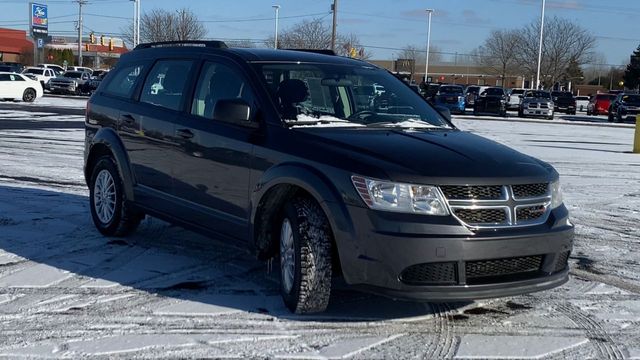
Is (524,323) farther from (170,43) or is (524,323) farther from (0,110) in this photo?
(0,110)

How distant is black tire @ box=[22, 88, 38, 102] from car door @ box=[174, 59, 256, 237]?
31221mm

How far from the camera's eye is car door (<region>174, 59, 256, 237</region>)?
5.47 metres

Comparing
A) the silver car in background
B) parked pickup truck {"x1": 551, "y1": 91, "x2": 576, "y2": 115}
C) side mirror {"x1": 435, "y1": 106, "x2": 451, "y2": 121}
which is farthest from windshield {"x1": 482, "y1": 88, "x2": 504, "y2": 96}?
side mirror {"x1": 435, "y1": 106, "x2": 451, "y2": 121}

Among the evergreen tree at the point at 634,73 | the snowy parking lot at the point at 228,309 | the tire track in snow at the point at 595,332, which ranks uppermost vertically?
the evergreen tree at the point at 634,73

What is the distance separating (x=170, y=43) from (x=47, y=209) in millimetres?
2831

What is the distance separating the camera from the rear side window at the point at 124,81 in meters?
7.09

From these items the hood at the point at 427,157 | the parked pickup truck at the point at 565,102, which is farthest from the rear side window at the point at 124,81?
the parked pickup truck at the point at 565,102

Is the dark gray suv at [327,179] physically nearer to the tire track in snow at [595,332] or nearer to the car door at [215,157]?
the car door at [215,157]

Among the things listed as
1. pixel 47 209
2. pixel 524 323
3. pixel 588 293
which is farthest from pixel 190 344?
pixel 47 209

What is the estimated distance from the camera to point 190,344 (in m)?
4.46

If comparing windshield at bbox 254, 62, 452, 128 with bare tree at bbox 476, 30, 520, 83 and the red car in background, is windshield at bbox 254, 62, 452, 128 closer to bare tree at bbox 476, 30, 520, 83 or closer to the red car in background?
the red car in background

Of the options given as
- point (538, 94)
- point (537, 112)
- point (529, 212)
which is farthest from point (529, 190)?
point (538, 94)

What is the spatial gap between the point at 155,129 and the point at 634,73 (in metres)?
82.1

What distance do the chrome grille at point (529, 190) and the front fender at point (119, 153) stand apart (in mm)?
3627
